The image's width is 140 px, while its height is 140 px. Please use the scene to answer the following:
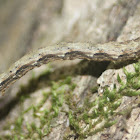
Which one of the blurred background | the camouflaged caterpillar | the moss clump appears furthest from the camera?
the blurred background

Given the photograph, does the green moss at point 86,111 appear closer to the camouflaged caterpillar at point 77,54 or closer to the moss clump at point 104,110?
the moss clump at point 104,110

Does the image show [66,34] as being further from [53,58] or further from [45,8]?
[45,8]

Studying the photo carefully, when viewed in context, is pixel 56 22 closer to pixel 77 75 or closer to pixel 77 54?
pixel 77 75

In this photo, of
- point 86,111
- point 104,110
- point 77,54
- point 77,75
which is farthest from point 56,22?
point 104,110

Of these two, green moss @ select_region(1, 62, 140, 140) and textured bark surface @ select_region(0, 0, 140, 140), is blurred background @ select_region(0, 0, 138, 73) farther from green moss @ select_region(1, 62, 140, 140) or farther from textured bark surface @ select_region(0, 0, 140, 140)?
green moss @ select_region(1, 62, 140, 140)

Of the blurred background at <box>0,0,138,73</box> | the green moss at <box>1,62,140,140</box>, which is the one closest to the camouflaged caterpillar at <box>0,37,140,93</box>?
the green moss at <box>1,62,140,140</box>

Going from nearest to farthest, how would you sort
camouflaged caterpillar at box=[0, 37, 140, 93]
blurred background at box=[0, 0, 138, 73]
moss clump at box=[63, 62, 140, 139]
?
1. moss clump at box=[63, 62, 140, 139]
2. camouflaged caterpillar at box=[0, 37, 140, 93]
3. blurred background at box=[0, 0, 138, 73]

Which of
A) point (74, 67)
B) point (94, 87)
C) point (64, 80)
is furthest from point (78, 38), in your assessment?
point (94, 87)

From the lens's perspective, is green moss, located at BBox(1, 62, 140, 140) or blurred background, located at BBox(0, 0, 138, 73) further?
blurred background, located at BBox(0, 0, 138, 73)
